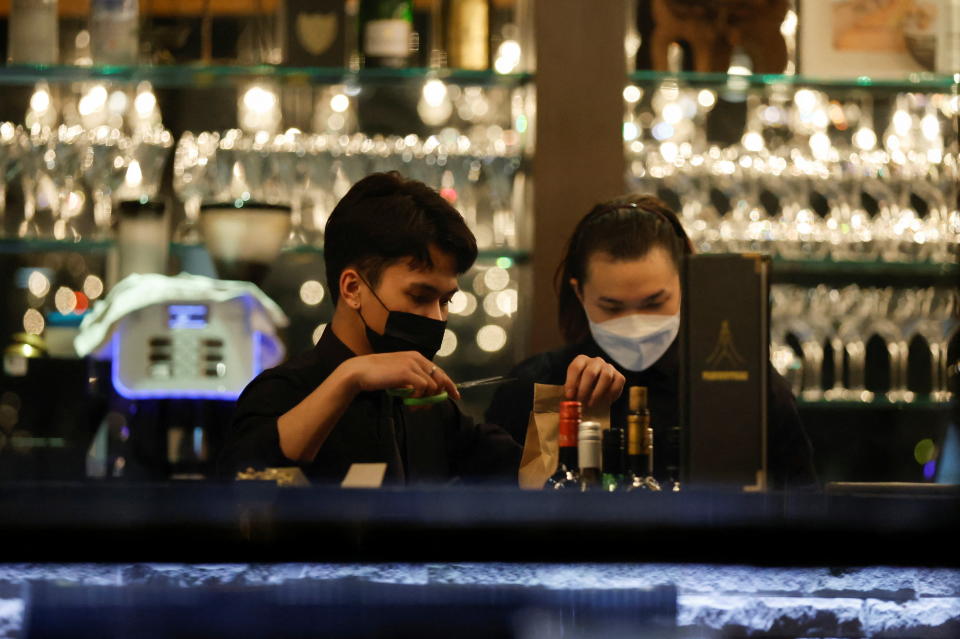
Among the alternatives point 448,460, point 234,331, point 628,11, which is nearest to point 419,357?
point 448,460

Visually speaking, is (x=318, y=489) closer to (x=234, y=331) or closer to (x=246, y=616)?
(x=246, y=616)

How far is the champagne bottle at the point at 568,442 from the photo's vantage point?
1616 millimetres

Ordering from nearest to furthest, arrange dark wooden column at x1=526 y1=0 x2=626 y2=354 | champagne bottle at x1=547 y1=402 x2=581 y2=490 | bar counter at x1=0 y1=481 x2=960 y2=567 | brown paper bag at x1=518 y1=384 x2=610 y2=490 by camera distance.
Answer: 1. bar counter at x1=0 y1=481 x2=960 y2=567
2. champagne bottle at x1=547 y1=402 x2=581 y2=490
3. brown paper bag at x1=518 y1=384 x2=610 y2=490
4. dark wooden column at x1=526 y1=0 x2=626 y2=354

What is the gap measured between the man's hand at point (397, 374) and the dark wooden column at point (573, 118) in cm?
110

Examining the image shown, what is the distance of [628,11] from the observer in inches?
115

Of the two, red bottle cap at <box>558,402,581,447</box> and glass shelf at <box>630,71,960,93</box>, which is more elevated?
glass shelf at <box>630,71,960,93</box>

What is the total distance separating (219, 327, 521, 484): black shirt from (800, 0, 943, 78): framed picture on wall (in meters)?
1.58

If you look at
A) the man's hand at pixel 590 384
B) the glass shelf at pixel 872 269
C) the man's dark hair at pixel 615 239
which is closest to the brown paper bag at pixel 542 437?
the man's hand at pixel 590 384

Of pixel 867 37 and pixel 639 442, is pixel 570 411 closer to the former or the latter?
pixel 639 442

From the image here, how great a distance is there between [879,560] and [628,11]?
2103mm

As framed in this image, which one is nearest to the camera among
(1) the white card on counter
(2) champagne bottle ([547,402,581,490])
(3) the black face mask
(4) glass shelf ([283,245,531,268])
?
(1) the white card on counter

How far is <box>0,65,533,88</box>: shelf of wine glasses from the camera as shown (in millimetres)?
3070

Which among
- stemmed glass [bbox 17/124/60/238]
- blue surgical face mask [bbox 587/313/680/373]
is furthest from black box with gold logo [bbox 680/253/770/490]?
stemmed glass [bbox 17/124/60/238]

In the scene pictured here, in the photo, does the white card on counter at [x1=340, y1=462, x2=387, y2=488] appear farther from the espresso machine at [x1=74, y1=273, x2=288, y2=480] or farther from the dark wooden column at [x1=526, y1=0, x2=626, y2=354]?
the dark wooden column at [x1=526, y1=0, x2=626, y2=354]
